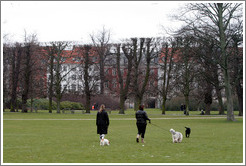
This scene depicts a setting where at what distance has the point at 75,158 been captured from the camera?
13156 mm

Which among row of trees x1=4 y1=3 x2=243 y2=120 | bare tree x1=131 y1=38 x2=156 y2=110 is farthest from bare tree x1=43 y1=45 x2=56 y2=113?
bare tree x1=131 y1=38 x2=156 y2=110

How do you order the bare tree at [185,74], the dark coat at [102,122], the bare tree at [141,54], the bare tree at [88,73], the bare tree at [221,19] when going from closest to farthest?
the dark coat at [102,122] < the bare tree at [221,19] < the bare tree at [185,74] < the bare tree at [141,54] < the bare tree at [88,73]

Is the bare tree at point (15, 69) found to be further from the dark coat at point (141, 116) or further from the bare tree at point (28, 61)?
the dark coat at point (141, 116)

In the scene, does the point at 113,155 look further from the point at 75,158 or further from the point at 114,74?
the point at 114,74

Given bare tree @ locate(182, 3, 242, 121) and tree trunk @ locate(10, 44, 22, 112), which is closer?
bare tree @ locate(182, 3, 242, 121)

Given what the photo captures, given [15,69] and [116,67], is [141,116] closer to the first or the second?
[116,67]

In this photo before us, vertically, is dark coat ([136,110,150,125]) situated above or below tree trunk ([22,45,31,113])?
below

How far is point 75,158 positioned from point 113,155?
1.34 meters

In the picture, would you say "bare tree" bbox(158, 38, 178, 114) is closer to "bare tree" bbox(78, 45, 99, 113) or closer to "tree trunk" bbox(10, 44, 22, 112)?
"bare tree" bbox(78, 45, 99, 113)

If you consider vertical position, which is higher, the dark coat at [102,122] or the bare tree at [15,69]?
the bare tree at [15,69]

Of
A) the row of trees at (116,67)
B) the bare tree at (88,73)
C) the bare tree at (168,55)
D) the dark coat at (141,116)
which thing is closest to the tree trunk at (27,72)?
the row of trees at (116,67)

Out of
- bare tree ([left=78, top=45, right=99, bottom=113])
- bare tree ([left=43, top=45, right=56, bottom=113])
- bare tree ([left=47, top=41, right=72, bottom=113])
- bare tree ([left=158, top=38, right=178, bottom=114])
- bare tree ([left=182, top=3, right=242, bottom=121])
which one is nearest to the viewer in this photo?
bare tree ([left=182, top=3, right=242, bottom=121])

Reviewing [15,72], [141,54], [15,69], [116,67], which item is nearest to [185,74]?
[141,54]

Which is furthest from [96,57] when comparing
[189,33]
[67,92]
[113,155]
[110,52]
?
[113,155]
